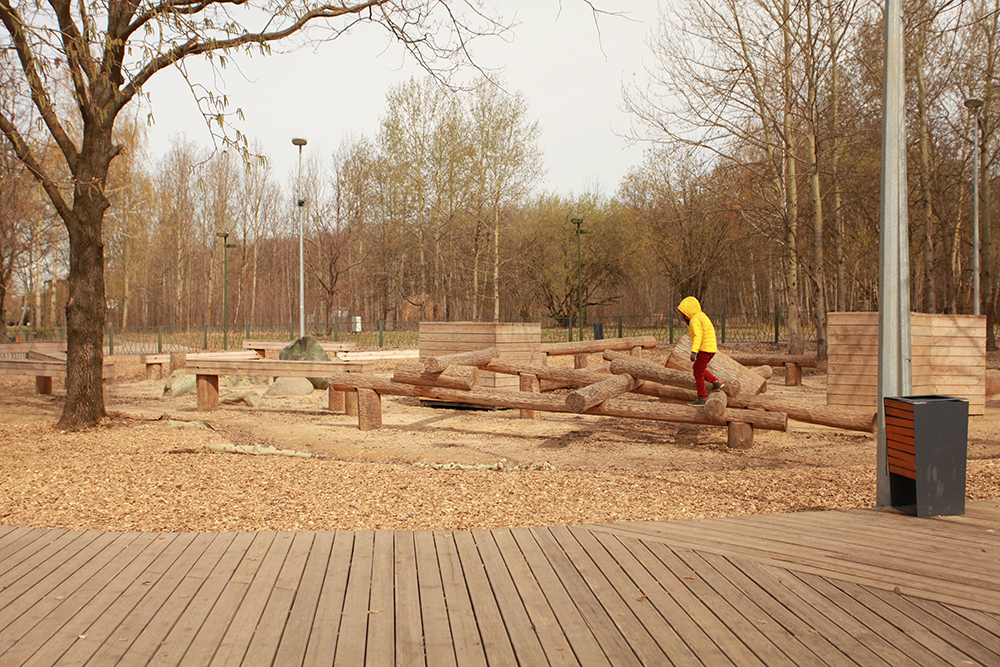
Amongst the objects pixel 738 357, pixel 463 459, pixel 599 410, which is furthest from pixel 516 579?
pixel 738 357

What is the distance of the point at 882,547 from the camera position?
14.1 ft

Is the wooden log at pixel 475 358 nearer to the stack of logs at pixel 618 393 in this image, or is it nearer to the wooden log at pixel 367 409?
the stack of logs at pixel 618 393

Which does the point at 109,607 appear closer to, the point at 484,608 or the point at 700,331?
the point at 484,608

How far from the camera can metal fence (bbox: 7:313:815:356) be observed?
3012 centimetres

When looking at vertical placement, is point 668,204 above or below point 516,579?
above

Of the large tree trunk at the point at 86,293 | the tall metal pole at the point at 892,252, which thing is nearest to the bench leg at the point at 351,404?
the large tree trunk at the point at 86,293

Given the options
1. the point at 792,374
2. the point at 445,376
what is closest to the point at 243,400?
the point at 445,376

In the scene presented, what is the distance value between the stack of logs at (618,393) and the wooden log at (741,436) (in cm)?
1

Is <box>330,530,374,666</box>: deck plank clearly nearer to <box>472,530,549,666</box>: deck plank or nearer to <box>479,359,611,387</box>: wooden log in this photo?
<box>472,530,549,666</box>: deck plank

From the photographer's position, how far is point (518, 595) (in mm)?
3635

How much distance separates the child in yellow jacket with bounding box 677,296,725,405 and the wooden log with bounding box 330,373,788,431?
0.50m

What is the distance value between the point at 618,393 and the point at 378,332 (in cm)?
2327

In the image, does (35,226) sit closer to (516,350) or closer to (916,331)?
(516,350)

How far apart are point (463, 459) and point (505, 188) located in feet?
98.2
